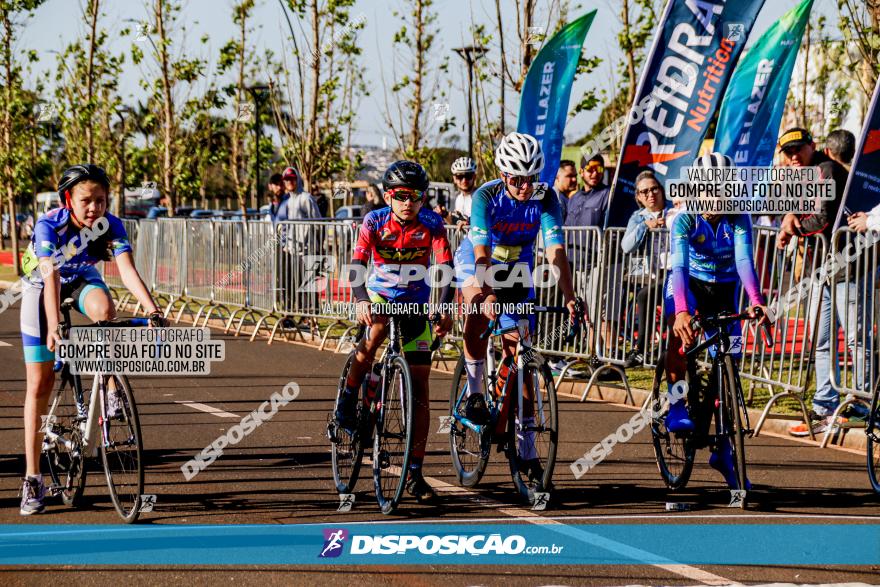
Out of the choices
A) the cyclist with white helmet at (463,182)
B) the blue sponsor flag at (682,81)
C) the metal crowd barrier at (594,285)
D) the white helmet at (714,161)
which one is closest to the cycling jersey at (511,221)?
the white helmet at (714,161)

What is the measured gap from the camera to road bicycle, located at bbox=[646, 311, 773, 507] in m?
6.58

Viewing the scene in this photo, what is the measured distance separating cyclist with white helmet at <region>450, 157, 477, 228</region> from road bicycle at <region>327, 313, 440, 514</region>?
4.29 metres

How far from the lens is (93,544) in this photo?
591cm

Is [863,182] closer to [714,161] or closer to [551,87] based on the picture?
[714,161]

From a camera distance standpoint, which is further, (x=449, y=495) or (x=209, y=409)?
(x=209, y=409)

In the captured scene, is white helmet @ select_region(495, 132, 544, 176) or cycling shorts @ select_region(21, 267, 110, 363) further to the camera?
white helmet @ select_region(495, 132, 544, 176)

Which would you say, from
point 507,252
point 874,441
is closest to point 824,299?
point 874,441

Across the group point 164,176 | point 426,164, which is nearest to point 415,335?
point 164,176

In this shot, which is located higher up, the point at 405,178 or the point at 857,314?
the point at 405,178

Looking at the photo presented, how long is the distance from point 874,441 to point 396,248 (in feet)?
10.7

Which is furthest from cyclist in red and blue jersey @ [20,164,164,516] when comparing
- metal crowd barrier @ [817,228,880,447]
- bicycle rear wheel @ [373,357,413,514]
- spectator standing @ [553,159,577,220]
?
spectator standing @ [553,159,577,220]

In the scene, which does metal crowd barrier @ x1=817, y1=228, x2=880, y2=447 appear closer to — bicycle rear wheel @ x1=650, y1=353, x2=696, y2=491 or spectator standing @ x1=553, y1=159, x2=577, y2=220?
bicycle rear wheel @ x1=650, y1=353, x2=696, y2=491

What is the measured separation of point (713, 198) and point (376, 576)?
3.03 metres

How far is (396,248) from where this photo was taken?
6746mm
